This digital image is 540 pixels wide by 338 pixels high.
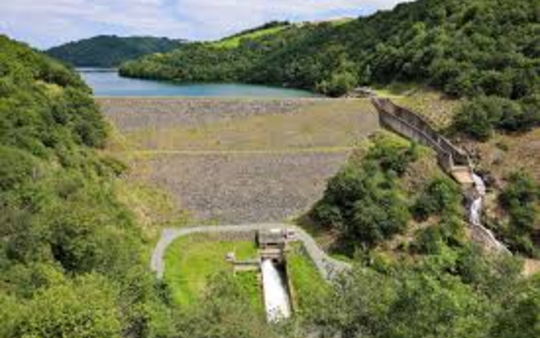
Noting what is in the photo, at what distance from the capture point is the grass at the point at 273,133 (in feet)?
155

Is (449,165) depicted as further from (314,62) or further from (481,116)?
(314,62)

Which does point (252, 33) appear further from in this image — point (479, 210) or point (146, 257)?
point (146, 257)

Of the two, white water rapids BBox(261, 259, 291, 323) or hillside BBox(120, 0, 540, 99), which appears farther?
hillside BBox(120, 0, 540, 99)

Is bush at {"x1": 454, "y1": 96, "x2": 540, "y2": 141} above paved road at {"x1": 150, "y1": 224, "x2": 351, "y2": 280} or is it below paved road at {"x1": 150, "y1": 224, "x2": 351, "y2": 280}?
above

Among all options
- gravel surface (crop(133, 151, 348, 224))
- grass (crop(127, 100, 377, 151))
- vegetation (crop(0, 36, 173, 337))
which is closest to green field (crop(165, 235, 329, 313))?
vegetation (crop(0, 36, 173, 337))

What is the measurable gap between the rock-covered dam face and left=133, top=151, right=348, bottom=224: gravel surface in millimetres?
64

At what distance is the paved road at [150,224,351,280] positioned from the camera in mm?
33438

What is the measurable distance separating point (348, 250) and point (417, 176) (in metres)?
8.39

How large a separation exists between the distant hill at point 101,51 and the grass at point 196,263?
15098 cm

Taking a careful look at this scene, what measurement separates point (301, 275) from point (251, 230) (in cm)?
540

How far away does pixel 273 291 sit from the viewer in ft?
110

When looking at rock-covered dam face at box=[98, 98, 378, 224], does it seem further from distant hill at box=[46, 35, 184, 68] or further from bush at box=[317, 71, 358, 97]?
distant hill at box=[46, 35, 184, 68]

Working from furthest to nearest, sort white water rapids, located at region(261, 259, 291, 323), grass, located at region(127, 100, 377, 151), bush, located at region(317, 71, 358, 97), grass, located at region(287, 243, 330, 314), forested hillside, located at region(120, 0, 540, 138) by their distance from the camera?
1. bush, located at region(317, 71, 358, 97)
2. forested hillside, located at region(120, 0, 540, 138)
3. grass, located at region(127, 100, 377, 151)
4. white water rapids, located at region(261, 259, 291, 323)
5. grass, located at region(287, 243, 330, 314)

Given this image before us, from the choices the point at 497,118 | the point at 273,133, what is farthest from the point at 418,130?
the point at 273,133
